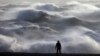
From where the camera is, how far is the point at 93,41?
34219 mm

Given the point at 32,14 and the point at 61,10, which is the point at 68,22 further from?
the point at 61,10

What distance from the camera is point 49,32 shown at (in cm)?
4200

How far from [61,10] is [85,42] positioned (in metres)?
39.1

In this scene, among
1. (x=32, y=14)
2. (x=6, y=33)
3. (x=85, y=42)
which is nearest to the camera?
(x=85, y=42)

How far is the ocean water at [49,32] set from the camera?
30469 millimetres

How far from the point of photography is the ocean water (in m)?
30.5

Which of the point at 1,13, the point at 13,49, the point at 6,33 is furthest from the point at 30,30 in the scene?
the point at 1,13

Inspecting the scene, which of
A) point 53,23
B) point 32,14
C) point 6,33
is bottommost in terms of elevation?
point 6,33

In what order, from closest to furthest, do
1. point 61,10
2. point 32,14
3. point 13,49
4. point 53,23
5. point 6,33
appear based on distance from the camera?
point 13,49 → point 6,33 → point 53,23 → point 32,14 → point 61,10

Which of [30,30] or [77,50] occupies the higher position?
[30,30]

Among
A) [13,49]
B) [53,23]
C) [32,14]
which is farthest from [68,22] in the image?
[13,49]

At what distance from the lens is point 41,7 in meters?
68.9

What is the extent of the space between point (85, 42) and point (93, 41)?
5.55 feet

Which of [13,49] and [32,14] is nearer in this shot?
[13,49]
